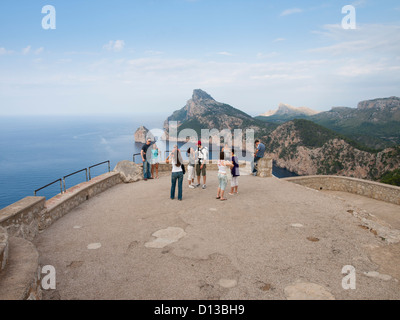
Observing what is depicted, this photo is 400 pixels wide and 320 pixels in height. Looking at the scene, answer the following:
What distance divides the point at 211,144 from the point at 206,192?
4595 inches

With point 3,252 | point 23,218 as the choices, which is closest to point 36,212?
point 23,218

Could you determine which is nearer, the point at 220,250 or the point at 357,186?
the point at 220,250

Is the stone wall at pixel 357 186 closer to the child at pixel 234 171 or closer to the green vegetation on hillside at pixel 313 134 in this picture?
the child at pixel 234 171

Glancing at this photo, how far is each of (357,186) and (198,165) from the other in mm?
8183

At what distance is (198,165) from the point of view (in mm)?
11500

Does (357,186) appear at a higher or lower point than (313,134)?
lower

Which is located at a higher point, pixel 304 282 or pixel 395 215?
pixel 304 282

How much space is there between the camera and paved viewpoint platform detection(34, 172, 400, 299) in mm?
4281

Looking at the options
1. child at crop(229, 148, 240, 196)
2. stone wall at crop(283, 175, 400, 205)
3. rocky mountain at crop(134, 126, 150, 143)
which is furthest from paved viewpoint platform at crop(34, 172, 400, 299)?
rocky mountain at crop(134, 126, 150, 143)

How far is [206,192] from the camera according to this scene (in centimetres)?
1035

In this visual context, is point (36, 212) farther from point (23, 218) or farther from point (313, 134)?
point (313, 134)

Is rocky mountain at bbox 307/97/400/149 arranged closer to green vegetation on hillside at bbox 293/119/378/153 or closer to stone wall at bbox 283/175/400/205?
green vegetation on hillside at bbox 293/119/378/153
